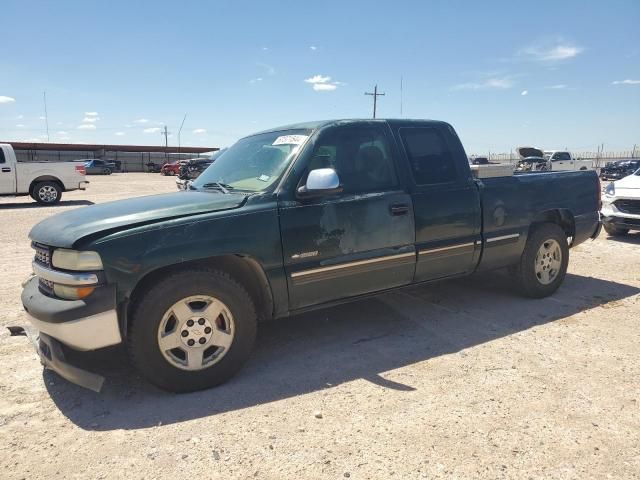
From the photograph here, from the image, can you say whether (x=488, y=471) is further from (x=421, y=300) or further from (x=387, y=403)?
(x=421, y=300)

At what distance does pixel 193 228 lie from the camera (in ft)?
10.2

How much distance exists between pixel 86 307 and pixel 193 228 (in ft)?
2.60

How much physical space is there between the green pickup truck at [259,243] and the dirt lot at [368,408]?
28cm

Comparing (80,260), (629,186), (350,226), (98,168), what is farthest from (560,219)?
(98,168)

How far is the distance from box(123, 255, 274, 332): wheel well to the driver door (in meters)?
0.19

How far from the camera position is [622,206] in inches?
348

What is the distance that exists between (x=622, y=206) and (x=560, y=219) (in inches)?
181

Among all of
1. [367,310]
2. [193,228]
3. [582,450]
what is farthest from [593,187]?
[193,228]

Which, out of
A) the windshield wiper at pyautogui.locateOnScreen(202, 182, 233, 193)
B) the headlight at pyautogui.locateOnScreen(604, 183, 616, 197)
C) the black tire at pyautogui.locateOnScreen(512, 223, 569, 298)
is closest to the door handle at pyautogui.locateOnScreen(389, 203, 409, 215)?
the windshield wiper at pyautogui.locateOnScreen(202, 182, 233, 193)

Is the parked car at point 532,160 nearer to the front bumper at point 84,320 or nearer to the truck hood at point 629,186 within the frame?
the truck hood at point 629,186

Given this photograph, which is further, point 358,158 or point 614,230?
point 614,230

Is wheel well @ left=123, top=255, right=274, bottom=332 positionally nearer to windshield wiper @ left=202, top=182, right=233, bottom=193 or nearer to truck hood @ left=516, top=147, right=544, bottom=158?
windshield wiper @ left=202, top=182, right=233, bottom=193

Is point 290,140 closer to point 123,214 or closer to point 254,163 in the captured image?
point 254,163

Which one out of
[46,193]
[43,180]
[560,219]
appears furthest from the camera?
[46,193]
